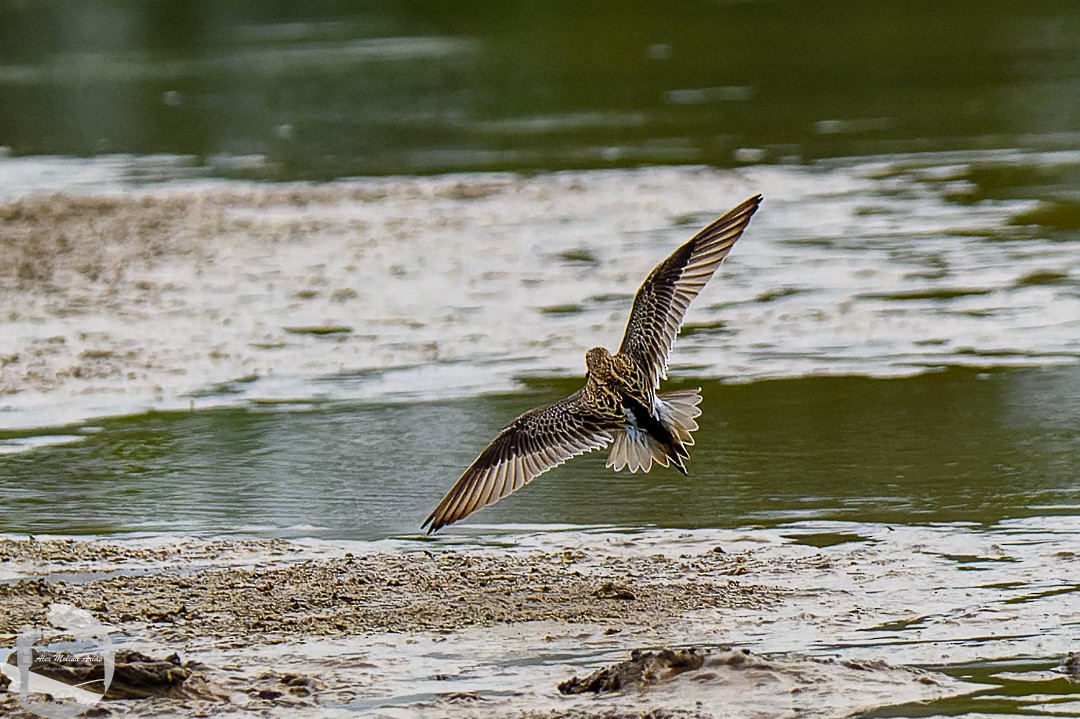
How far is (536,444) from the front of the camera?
22.8ft

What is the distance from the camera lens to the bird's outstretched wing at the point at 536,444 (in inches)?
271

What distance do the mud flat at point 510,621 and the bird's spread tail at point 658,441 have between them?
319 mm

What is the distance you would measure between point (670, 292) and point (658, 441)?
801 millimetres

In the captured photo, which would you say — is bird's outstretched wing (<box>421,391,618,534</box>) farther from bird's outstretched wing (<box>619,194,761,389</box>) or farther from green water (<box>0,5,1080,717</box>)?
green water (<box>0,5,1080,717</box>)

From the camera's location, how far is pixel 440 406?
9656 millimetres

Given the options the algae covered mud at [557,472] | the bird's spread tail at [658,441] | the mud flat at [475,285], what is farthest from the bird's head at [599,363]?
the mud flat at [475,285]

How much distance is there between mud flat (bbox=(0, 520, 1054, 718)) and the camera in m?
5.61

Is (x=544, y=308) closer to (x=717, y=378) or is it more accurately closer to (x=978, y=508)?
(x=717, y=378)

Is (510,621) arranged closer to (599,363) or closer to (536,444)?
(536,444)

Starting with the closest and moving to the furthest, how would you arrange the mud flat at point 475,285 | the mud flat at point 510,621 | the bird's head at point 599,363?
the mud flat at point 510,621 → the bird's head at point 599,363 → the mud flat at point 475,285

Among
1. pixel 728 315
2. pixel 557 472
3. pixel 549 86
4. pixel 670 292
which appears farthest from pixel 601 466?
pixel 549 86

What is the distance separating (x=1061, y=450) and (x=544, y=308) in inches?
160

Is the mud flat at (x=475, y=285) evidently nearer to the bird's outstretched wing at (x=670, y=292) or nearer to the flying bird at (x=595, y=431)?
the bird's outstretched wing at (x=670, y=292)

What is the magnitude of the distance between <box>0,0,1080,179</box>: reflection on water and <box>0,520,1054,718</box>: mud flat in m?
10.4
